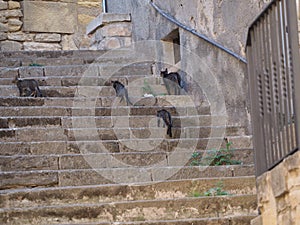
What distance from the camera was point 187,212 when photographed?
6562 mm

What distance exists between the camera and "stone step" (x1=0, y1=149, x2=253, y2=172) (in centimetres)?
721

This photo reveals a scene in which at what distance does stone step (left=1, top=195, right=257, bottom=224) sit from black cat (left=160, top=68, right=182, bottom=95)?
11.0 feet

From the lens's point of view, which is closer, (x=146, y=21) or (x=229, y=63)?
(x=229, y=63)

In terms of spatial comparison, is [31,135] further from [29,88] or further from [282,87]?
[282,87]

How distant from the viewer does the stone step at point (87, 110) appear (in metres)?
8.41

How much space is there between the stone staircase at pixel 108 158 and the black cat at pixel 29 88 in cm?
17

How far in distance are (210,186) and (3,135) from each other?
1.97m

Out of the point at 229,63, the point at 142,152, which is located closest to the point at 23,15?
the point at 229,63

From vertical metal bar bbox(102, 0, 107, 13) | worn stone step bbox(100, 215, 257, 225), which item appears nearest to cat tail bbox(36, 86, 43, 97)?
worn stone step bbox(100, 215, 257, 225)

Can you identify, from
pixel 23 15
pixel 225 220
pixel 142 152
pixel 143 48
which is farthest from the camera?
pixel 23 15

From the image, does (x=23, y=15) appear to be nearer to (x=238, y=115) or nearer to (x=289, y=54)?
(x=238, y=115)

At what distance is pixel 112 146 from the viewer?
7.76 metres

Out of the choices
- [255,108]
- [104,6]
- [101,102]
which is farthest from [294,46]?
[104,6]

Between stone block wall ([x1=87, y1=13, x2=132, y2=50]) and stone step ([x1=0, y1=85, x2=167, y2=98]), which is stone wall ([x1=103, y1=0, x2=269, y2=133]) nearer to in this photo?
stone step ([x1=0, y1=85, x2=167, y2=98])
